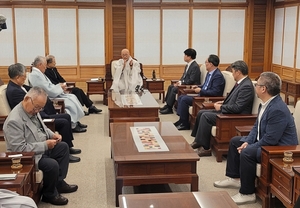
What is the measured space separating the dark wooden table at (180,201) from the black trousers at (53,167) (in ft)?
3.39

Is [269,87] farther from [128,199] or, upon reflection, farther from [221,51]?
[221,51]

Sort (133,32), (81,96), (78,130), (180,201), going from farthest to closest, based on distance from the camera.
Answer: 1. (133,32)
2. (81,96)
3. (78,130)
4. (180,201)

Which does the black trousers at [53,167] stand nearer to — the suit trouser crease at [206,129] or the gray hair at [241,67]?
Result: the suit trouser crease at [206,129]

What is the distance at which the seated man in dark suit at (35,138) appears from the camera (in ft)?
10.4

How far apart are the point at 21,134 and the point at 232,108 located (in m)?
2.37

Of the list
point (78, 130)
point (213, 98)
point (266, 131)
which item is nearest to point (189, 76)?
point (213, 98)

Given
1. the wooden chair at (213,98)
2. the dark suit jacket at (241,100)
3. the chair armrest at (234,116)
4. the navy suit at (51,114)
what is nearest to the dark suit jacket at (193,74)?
the wooden chair at (213,98)

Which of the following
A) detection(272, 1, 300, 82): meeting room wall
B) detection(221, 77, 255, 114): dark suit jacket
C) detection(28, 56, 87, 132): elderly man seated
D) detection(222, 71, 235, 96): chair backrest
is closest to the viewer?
detection(221, 77, 255, 114): dark suit jacket

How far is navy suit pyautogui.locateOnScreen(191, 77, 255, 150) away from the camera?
4.46 m

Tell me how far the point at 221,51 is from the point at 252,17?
3.88 ft

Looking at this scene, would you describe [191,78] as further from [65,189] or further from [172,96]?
[65,189]

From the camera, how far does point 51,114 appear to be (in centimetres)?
500

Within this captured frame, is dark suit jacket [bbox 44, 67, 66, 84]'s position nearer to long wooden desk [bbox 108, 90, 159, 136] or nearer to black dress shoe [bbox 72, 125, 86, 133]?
black dress shoe [bbox 72, 125, 86, 133]

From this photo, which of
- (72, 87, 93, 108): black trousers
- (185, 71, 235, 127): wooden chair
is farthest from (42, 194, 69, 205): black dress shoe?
Result: (72, 87, 93, 108): black trousers
